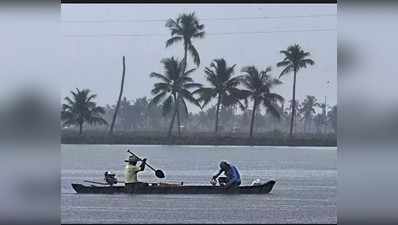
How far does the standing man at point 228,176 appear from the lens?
1028 cm

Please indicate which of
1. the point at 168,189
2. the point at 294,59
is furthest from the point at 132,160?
the point at 294,59

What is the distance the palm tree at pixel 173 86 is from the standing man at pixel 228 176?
1063mm

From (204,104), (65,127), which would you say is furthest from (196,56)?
(65,127)

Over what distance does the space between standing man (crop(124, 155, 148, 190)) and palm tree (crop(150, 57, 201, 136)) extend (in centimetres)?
74

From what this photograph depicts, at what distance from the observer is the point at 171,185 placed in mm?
10164

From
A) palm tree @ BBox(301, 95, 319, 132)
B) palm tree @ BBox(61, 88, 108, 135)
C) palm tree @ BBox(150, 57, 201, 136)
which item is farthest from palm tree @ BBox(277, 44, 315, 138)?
palm tree @ BBox(61, 88, 108, 135)

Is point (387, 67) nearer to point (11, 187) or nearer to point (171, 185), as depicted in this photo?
point (11, 187)

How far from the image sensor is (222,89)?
9758 millimetres

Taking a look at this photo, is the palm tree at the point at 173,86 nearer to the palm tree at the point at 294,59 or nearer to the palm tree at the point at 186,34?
the palm tree at the point at 186,34

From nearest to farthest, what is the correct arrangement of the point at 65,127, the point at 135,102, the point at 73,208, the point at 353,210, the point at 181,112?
the point at 353,210 → the point at 65,127 → the point at 73,208 → the point at 135,102 → the point at 181,112

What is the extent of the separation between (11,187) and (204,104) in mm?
6060

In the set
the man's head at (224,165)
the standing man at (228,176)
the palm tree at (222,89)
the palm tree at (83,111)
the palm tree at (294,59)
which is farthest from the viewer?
the man's head at (224,165)

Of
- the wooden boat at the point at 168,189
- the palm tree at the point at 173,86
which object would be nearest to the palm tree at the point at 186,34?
the palm tree at the point at 173,86

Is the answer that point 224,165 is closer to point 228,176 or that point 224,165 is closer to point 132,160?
point 228,176
